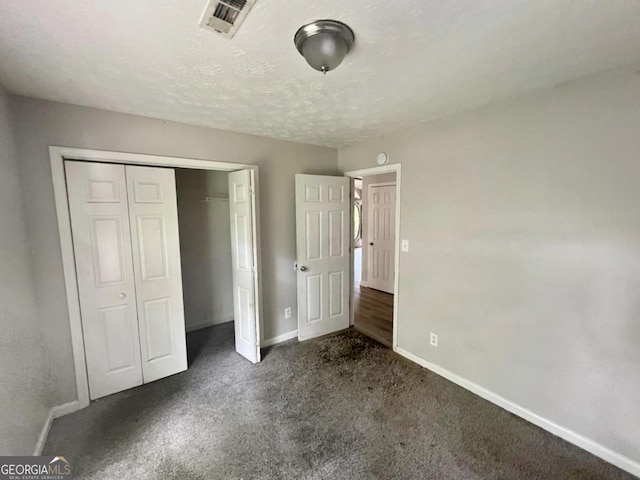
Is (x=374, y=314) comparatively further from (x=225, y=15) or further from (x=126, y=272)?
(x=225, y=15)

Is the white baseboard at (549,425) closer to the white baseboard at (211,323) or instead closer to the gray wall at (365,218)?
the white baseboard at (211,323)

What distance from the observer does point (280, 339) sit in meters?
3.27

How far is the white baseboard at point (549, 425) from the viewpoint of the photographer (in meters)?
1.65

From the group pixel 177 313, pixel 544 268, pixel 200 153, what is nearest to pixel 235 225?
pixel 200 153

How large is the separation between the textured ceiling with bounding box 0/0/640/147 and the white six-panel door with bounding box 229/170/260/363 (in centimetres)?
77

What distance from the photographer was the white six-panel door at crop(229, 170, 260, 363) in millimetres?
2701

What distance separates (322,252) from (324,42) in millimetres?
2333

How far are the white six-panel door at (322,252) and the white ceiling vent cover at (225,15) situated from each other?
1.90m

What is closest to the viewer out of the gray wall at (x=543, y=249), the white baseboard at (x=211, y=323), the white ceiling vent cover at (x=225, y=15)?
the white ceiling vent cover at (x=225, y=15)

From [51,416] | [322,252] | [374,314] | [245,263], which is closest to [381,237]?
[374,314]

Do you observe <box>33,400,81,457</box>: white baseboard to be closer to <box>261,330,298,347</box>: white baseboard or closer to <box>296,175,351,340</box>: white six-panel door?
<box>261,330,298,347</box>: white baseboard

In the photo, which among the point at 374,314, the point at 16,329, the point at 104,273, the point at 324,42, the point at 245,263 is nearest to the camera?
the point at 324,42

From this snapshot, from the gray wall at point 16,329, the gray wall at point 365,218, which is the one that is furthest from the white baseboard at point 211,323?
the gray wall at point 365,218

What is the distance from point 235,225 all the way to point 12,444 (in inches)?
81.0
